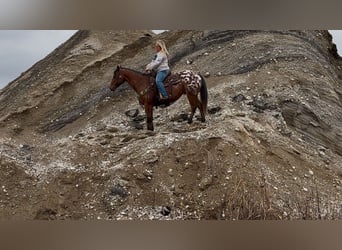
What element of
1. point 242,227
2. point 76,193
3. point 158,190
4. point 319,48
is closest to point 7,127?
point 76,193

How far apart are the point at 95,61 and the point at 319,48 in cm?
183

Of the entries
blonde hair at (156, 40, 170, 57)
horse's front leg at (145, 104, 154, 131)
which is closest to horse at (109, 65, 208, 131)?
horse's front leg at (145, 104, 154, 131)

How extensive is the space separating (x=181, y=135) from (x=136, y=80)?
1.80 feet

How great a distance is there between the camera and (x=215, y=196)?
14.1 ft

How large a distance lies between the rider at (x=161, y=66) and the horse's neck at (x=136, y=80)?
84 mm

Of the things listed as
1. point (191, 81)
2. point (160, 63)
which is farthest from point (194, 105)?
point (160, 63)

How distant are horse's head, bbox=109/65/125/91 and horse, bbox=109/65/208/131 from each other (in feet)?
0.24

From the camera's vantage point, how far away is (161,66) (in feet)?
15.1

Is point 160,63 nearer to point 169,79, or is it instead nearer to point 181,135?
point 169,79

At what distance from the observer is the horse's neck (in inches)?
181

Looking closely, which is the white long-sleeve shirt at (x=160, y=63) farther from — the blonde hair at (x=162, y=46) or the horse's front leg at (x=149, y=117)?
the horse's front leg at (x=149, y=117)

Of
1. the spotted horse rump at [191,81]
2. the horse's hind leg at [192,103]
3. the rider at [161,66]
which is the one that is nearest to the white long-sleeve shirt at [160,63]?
the rider at [161,66]

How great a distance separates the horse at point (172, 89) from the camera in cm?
455
